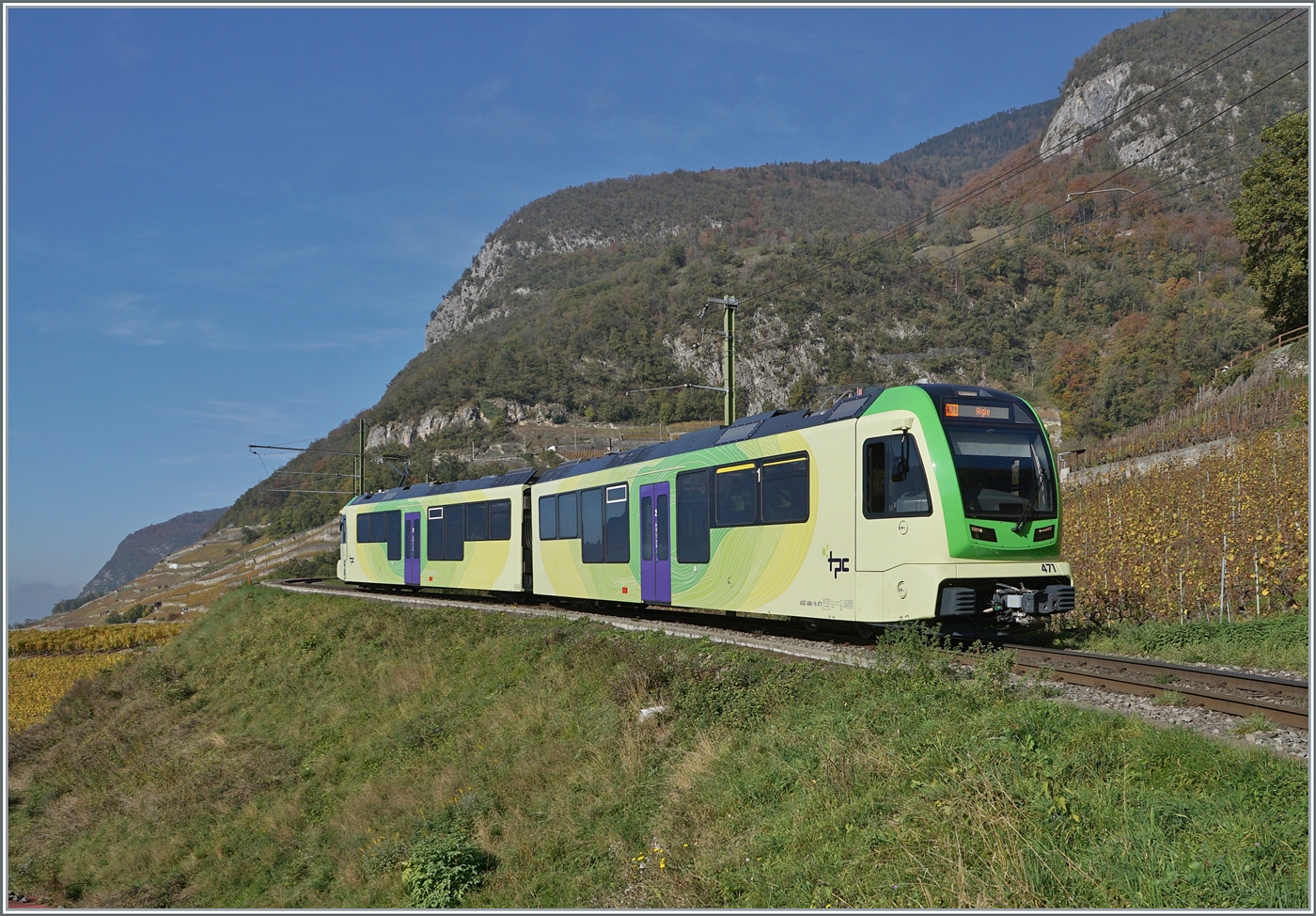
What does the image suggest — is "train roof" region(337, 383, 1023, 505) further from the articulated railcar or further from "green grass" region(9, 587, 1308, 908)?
"green grass" region(9, 587, 1308, 908)

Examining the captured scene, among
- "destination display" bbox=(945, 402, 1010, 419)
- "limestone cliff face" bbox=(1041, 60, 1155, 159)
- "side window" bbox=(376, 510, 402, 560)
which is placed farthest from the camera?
"limestone cliff face" bbox=(1041, 60, 1155, 159)

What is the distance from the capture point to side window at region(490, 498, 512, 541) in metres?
23.4

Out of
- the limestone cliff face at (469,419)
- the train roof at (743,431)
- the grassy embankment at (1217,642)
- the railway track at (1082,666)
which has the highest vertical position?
the limestone cliff face at (469,419)

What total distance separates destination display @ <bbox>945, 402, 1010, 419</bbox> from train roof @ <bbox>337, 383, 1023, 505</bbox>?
0.16 m

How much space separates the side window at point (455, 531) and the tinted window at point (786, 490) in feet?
44.4

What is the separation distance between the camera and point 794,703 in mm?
9680

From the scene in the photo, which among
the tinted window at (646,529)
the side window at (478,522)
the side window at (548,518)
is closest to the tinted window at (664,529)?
the tinted window at (646,529)

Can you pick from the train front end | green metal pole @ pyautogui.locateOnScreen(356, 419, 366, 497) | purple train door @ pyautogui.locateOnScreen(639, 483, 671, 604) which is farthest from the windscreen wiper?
green metal pole @ pyautogui.locateOnScreen(356, 419, 366, 497)

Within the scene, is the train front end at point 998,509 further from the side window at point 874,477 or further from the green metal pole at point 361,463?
the green metal pole at point 361,463

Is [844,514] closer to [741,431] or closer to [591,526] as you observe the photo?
[741,431]

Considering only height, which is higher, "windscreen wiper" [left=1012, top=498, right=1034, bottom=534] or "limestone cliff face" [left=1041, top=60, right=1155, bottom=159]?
"limestone cliff face" [left=1041, top=60, right=1155, bottom=159]

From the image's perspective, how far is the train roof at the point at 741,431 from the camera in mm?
11953

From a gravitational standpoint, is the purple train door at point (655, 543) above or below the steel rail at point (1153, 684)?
above

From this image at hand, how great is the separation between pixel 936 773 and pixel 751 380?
394 feet
